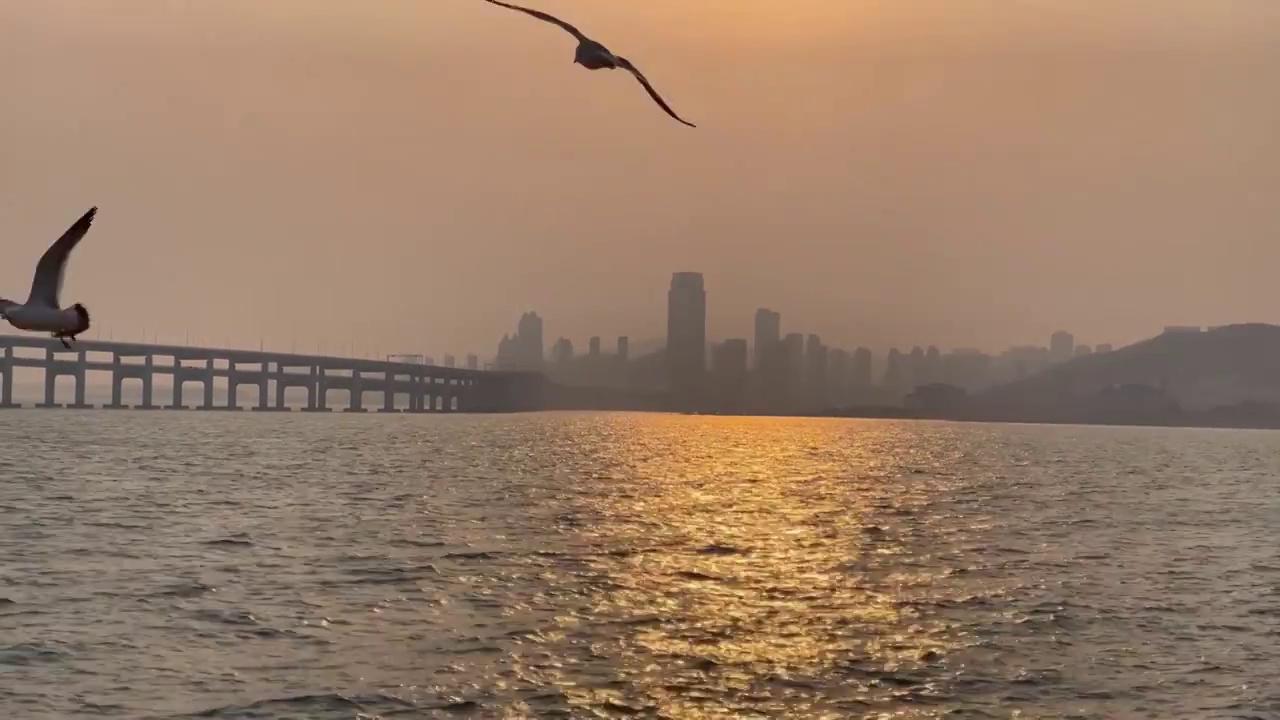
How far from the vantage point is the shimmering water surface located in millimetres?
25250

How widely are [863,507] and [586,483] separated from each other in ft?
64.0

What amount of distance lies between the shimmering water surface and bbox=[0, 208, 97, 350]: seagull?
828cm

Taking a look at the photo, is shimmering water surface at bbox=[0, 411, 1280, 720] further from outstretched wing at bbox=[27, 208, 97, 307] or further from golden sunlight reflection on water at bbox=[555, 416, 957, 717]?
outstretched wing at bbox=[27, 208, 97, 307]

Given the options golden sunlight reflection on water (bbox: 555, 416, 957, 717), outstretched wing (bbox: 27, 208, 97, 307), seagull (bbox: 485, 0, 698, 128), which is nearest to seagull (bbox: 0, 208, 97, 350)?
outstretched wing (bbox: 27, 208, 97, 307)

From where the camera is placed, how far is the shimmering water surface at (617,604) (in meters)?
25.2

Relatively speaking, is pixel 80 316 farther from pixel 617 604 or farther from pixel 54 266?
pixel 617 604

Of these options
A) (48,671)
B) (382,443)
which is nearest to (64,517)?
(48,671)

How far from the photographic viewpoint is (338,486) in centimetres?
7894

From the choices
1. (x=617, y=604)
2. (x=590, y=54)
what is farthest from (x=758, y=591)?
(x=590, y=54)

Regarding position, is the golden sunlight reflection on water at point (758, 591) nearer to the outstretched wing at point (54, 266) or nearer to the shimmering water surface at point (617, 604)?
the shimmering water surface at point (617, 604)

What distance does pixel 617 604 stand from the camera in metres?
34.8

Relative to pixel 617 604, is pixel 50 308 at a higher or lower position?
higher

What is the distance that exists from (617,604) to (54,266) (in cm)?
2014


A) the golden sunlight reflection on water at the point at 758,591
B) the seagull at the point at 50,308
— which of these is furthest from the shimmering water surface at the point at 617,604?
the seagull at the point at 50,308
